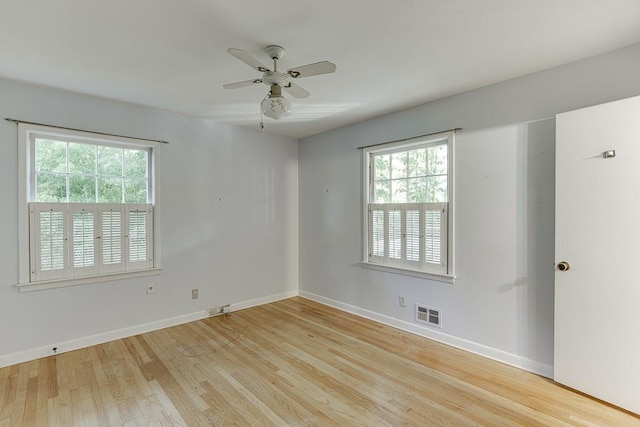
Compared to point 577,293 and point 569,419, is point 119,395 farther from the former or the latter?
point 577,293

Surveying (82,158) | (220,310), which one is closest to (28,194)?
(82,158)

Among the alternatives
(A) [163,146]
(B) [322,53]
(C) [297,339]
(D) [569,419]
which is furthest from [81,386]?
(D) [569,419]

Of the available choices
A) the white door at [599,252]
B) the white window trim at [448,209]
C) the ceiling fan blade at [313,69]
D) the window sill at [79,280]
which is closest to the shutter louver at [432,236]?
the white window trim at [448,209]

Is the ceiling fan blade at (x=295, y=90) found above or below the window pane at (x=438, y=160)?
above

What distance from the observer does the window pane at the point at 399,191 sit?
138 inches

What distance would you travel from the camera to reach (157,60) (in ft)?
7.61

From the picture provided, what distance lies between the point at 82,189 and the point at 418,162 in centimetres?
349

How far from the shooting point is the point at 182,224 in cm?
368

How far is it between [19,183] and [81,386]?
1830 mm

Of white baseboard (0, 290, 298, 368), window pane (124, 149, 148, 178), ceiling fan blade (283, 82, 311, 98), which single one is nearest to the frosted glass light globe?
ceiling fan blade (283, 82, 311, 98)

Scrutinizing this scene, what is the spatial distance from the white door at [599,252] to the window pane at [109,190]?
4078mm

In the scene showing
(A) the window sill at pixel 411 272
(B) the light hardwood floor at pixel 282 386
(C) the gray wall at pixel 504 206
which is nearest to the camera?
(B) the light hardwood floor at pixel 282 386

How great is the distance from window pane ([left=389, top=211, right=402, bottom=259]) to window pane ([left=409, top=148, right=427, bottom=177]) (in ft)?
1.61

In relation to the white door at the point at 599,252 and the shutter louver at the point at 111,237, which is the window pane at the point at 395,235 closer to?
the white door at the point at 599,252
